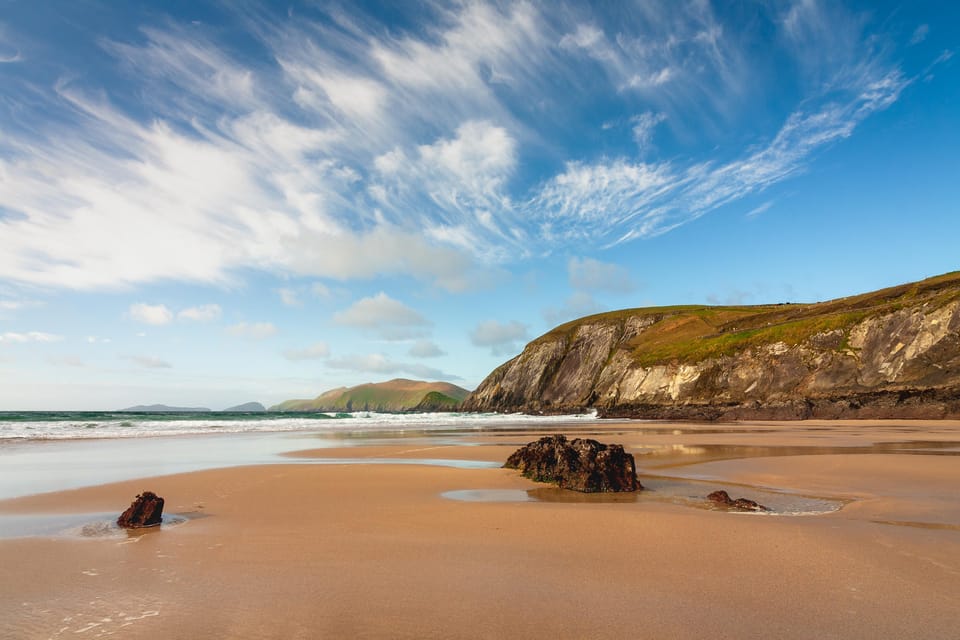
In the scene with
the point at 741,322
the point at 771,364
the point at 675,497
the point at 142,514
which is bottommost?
the point at 675,497

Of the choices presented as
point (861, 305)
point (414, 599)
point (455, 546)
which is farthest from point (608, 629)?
point (861, 305)

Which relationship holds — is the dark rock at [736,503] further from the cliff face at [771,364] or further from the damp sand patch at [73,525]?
the cliff face at [771,364]

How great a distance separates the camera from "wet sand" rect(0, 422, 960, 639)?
392 centimetres

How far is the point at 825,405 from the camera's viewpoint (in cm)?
4359

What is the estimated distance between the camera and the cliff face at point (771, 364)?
1642 inches

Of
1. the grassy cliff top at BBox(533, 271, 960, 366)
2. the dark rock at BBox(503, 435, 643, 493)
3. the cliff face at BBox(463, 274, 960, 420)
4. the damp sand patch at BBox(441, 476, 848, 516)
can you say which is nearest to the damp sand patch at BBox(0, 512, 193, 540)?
the damp sand patch at BBox(441, 476, 848, 516)

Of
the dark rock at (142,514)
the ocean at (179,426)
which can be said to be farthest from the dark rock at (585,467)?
the ocean at (179,426)

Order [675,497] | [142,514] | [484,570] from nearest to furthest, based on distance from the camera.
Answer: [484,570], [142,514], [675,497]

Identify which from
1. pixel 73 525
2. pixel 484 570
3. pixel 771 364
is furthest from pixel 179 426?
pixel 771 364

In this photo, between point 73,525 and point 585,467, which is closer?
point 73,525

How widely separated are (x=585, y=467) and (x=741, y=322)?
83098 mm

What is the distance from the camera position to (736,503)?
27.7ft

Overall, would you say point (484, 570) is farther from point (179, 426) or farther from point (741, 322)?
point (741, 322)

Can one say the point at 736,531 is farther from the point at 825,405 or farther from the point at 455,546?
the point at 825,405
